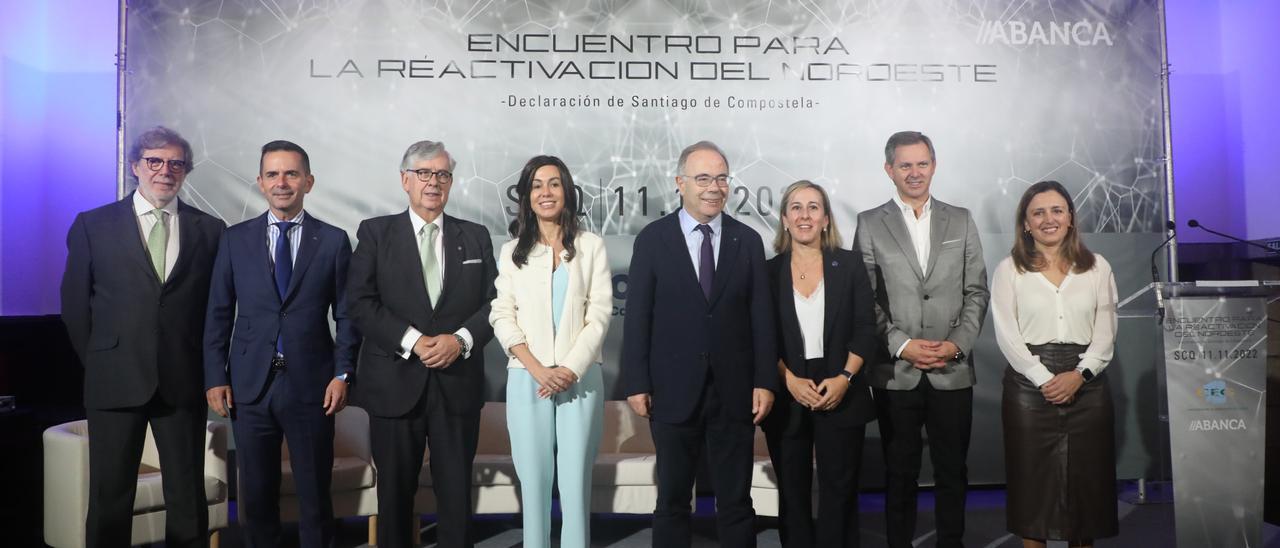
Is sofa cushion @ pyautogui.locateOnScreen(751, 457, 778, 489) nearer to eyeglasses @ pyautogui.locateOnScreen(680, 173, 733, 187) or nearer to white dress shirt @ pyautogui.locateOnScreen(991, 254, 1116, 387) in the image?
white dress shirt @ pyautogui.locateOnScreen(991, 254, 1116, 387)

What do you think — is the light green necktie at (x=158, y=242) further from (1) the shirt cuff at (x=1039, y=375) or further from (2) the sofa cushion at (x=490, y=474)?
(1) the shirt cuff at (x=1039, y=375)

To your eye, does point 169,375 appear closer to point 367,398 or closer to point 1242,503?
point 367,398

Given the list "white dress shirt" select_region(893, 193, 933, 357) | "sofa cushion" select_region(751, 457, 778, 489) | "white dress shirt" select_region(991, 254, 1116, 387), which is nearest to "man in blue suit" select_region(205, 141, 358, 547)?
"sofa cushion" select_region(751, 457, 778, 489)

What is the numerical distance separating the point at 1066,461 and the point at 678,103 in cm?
267

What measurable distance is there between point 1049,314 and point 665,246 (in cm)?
153

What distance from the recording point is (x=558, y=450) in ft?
10.3

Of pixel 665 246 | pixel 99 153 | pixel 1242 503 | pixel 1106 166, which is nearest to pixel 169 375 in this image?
pixel 665 246

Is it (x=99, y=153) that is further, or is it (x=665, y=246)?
(x=99, y=153)

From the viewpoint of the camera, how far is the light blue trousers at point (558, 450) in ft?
10.2

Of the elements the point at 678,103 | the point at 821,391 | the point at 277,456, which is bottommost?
the point at 277,456

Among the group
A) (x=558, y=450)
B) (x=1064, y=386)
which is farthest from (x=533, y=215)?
(x=1064, y=386)

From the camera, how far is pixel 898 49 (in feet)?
16.4

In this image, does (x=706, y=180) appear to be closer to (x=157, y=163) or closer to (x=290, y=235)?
(x=290, y=235)

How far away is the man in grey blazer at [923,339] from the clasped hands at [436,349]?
166 cm
